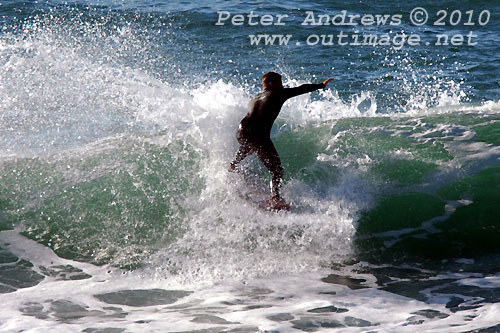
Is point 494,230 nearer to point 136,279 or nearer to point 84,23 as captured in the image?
point 136,279

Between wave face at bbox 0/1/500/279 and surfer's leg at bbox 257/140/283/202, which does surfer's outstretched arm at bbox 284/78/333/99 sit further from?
wave face at bbox 0/1/500/279

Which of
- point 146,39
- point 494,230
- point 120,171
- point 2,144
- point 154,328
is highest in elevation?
point 146,39

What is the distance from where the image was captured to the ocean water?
4691 millimetres

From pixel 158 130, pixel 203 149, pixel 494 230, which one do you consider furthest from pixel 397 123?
pixel 158 130

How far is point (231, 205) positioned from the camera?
615 centimetres

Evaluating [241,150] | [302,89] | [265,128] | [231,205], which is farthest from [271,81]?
[231,205]

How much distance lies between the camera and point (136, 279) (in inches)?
212

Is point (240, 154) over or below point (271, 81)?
below

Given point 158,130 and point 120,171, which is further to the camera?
point 158,130

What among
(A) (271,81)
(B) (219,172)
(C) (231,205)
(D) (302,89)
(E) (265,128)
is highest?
(A) (271,81)

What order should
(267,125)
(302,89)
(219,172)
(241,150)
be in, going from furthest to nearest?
1. (219,172)
2. (241,150)
3. (267,125)
4. (302,89)

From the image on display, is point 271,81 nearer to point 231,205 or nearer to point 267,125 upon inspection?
point 267,125

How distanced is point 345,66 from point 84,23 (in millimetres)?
6577

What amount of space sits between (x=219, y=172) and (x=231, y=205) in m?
0.59
